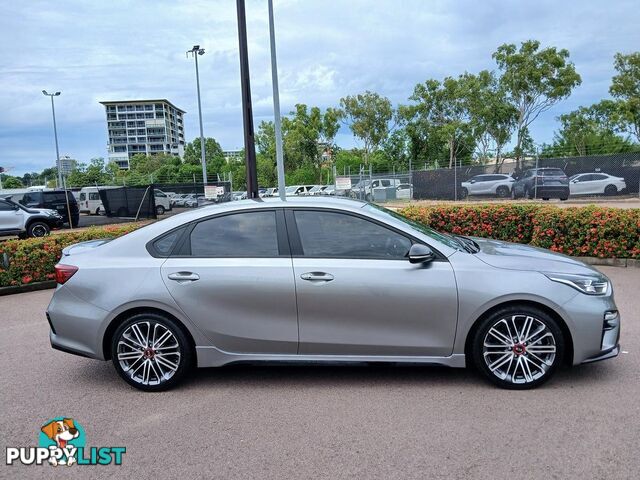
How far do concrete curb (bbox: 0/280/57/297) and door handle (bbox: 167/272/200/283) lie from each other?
228 inches

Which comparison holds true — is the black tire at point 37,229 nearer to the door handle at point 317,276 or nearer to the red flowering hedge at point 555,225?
the red flowering hedge at point 555,225

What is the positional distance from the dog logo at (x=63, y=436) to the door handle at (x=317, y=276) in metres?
1.95

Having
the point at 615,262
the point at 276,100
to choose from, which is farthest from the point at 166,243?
the point at 276,100

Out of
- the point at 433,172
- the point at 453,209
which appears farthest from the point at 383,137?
the point at 453,209

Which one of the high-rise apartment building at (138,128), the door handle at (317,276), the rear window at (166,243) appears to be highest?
the high-rise apartment building at (138,128)

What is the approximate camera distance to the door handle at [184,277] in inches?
164

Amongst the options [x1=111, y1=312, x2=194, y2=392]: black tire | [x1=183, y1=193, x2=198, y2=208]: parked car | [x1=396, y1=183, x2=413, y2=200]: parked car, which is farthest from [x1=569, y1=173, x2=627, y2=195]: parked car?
[x1=111, y1=312, x2=194, y2=392]: black tire

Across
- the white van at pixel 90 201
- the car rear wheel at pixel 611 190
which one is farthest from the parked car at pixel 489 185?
the white van at pixel 90 201

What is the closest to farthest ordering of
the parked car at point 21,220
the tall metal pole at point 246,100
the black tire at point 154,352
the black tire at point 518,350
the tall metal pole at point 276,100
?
the black tire at point 518,350
the black tire at point 154,352
the tall metal pole at point 246,100
the tall metal pole at point 276,100
the parked car at point 21,220

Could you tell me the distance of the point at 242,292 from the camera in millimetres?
4113

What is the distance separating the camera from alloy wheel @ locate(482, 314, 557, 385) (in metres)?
3.96

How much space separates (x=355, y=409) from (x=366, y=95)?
41.0 metres

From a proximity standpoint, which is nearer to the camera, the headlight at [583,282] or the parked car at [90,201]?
the headlight at [583,282]

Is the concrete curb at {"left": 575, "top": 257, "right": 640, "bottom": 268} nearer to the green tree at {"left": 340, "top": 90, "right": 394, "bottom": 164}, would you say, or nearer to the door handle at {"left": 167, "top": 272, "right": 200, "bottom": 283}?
the door handle at {"left": 167, "top": 272, "right": 200, "bottom": 283}
